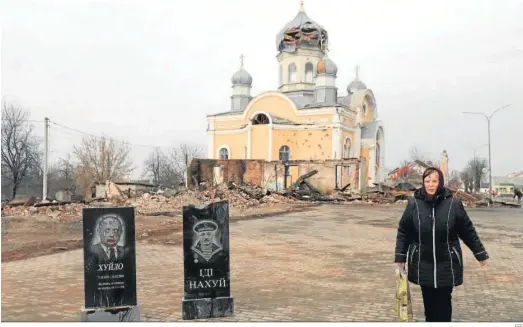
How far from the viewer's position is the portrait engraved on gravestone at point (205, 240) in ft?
20.1

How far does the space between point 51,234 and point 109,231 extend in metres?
10.4

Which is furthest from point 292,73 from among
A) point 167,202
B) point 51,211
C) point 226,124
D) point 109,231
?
point 109,231

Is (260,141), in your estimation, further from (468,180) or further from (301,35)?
(468,180)

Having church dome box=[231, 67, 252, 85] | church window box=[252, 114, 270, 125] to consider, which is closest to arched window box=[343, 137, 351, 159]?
church window box=[252, 114, 270, 125]

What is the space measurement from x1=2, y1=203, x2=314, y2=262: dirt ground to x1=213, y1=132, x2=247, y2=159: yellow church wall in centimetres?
2242

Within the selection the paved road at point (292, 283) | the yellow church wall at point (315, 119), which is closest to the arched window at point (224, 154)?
the yellow church wall at point (315, 119)

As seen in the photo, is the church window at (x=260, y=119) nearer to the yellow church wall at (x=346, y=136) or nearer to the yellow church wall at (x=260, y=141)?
the yellow church wall at (x=260, y=141)

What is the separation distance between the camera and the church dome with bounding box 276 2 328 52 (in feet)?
153

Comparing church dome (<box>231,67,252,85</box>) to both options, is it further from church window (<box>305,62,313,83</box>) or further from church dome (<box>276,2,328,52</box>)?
church window (<box>305,62,313,83</box>)

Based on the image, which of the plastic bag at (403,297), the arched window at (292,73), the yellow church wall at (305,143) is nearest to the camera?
the plastic bag at (403,297)

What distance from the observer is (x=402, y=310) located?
5.34m

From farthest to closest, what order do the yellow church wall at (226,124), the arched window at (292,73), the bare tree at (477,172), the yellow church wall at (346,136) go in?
the bare tree at (477,172), the arched window at (292,73), the yellow church wall at (226,124), the yellow church wall at (346,136)

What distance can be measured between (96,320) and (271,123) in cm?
3595

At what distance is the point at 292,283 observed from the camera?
320 inches
